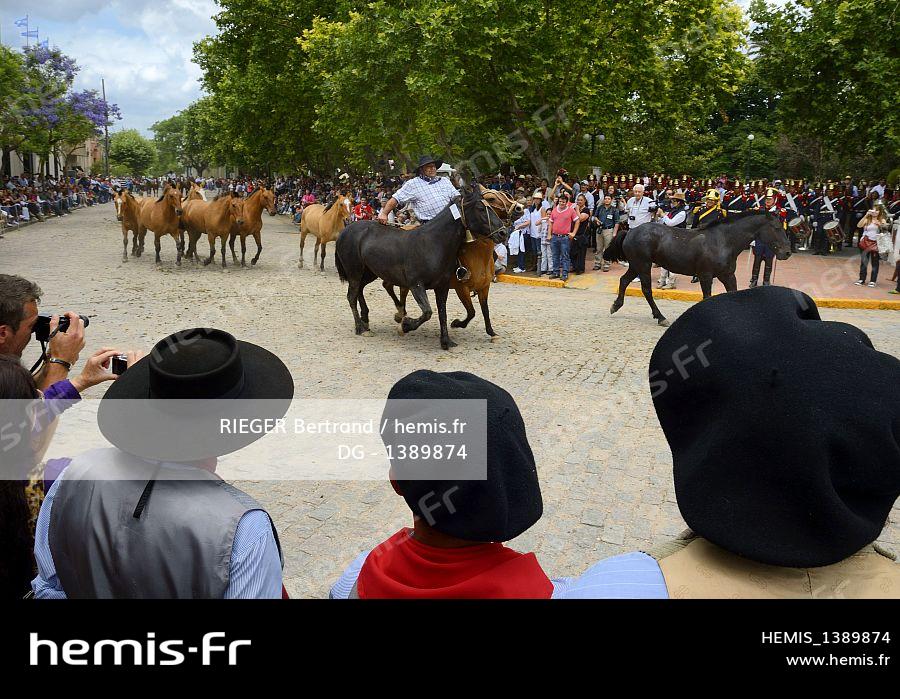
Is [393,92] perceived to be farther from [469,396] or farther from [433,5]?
[469,396]

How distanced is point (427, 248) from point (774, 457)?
837 cm

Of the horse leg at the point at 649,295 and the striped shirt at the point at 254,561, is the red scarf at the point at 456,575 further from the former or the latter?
the horse leg at the point at 649,295

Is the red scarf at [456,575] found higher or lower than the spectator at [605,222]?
lower

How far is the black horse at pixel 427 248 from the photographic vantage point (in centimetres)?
927

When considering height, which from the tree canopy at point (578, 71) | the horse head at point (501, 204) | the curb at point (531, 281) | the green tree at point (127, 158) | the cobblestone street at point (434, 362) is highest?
the green tree at point (127, 158)

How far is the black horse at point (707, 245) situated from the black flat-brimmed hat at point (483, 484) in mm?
10029

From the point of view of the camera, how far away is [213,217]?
17.9 meters

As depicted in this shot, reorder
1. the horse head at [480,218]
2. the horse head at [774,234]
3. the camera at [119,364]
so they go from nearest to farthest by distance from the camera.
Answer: the camera at [119,364], the horse head at [480,218], the horse head at [774,234]

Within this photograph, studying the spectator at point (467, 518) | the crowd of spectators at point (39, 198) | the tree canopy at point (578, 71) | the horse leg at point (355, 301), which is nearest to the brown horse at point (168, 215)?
the tree canopy at point (578, 71)

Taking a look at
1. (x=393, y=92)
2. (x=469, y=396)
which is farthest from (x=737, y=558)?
(x=393, y=92)

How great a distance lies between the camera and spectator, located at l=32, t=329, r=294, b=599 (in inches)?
70.4

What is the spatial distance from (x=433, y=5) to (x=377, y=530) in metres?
18.9

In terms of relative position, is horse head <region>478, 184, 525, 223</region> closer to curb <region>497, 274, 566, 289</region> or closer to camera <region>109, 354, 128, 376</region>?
curb <region>497, 274, 566, 289</region>

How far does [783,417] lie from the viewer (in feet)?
4.48
